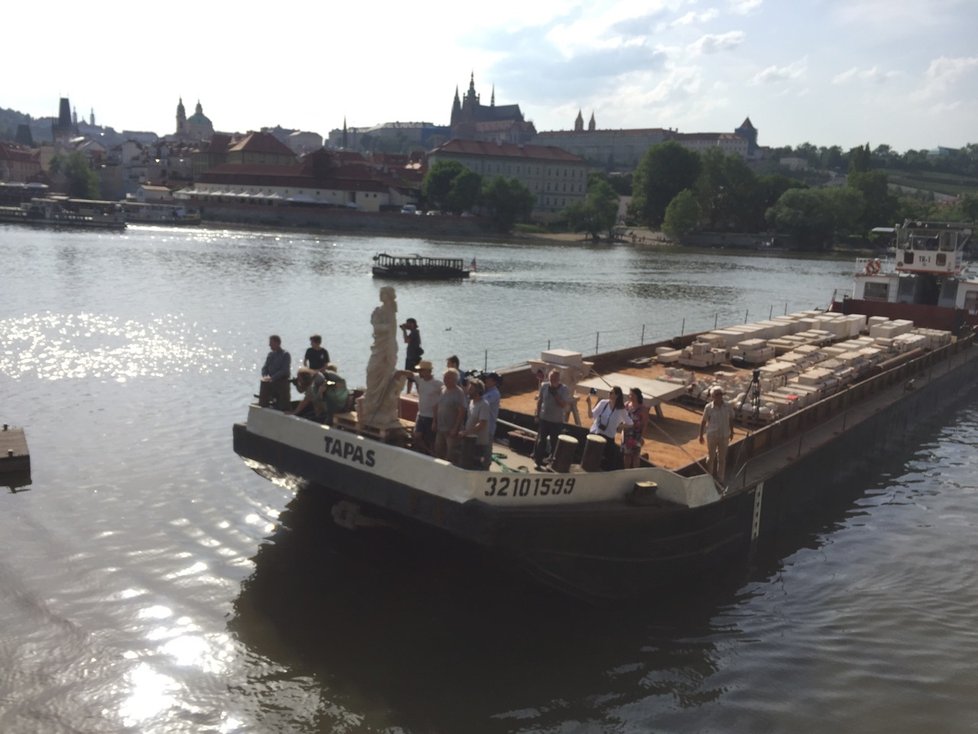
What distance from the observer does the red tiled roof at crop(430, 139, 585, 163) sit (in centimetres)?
16688

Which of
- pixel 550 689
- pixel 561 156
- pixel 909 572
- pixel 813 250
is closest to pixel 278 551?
pixel 550 689

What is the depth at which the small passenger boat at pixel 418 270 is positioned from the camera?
209 ft

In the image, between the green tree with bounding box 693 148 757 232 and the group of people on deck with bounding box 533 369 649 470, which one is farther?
the green tree with bounding box 693 148 757 232

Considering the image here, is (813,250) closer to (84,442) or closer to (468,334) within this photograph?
(468,334)

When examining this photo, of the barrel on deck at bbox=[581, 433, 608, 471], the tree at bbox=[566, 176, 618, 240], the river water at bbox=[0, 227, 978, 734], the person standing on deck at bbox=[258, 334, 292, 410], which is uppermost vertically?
the tree at bbox=[566, 176, 618, 240]

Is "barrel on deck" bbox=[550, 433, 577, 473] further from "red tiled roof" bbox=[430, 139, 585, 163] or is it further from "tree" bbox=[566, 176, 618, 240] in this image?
"red tiled roof" bbox=[430, 139, 585, 163]

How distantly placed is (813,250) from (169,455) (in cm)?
12638

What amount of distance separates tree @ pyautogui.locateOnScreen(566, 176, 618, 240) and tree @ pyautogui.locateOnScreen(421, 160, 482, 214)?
1670cm

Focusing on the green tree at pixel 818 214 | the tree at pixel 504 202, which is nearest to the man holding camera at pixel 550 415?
the tree at pixel 504 202

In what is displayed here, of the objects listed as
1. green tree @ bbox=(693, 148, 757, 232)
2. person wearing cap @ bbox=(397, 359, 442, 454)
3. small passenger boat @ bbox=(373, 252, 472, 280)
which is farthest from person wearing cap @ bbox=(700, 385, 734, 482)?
green tree @ bbox=(693, 148, 757, 232)

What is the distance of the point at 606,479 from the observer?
403 inches

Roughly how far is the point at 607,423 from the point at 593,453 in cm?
58

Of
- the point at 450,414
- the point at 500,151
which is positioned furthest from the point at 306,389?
the point at 500,151

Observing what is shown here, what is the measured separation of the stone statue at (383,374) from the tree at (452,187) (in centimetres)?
12031
